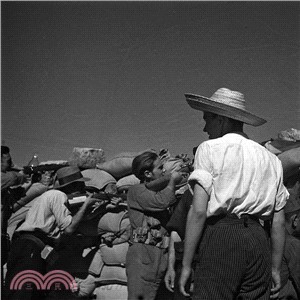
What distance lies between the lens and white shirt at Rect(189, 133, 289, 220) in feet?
6.46

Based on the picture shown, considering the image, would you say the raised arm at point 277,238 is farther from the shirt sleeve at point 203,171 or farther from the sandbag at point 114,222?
the sandbag at point 114,222

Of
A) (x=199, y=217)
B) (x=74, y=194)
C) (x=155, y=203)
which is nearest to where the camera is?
(x=199, y=217)

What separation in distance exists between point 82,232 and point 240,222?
6.15 ft

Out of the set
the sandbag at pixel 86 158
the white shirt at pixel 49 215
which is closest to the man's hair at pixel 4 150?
the white shirt at pixel 49 215

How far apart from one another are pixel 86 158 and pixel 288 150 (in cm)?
155

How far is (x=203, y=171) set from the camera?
1.97 m

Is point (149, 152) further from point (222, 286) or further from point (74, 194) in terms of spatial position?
point (222, 286)

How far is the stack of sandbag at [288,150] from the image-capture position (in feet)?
10.5

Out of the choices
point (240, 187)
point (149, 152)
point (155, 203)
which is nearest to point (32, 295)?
point (155, 203)

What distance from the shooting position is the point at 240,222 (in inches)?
78.3

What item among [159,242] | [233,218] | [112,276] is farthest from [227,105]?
[112,276]

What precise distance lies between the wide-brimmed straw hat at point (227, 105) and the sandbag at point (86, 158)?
5.62ft

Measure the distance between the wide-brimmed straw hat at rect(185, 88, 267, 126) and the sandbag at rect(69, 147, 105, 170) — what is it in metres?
1.71

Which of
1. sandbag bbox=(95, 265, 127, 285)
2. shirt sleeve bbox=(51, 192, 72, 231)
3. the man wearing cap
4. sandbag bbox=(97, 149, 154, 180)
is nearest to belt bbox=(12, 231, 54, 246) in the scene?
the man wearing cap
